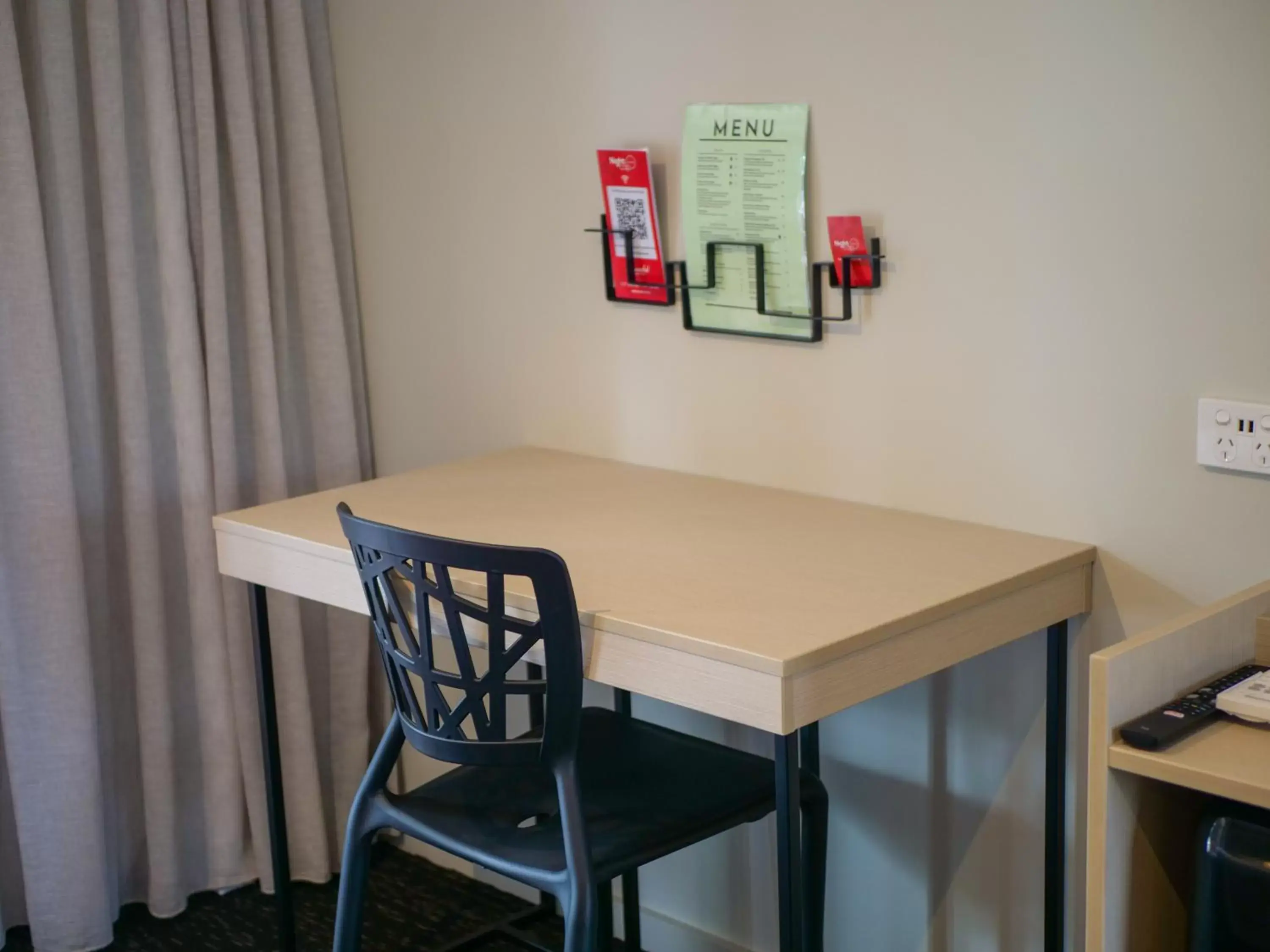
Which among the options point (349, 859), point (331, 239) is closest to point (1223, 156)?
point (349, 859)

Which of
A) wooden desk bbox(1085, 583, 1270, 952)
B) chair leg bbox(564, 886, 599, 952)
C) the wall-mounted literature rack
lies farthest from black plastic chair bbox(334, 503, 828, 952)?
the wall-mounted literature rack

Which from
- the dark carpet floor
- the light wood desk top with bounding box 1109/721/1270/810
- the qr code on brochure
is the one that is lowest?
the dark carpet floor

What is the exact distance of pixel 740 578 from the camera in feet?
6.35

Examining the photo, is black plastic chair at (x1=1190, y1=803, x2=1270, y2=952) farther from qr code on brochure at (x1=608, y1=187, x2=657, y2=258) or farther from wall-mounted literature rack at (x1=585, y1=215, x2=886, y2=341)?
qr code on brochure at (x1=608, y1=187, x2=657, y2=258)

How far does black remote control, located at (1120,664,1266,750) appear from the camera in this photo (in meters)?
1.50

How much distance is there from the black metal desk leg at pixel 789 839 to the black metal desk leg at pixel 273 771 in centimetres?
102

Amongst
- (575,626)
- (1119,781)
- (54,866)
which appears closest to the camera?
(1119,781)

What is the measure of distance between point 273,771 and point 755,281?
3.72 feet

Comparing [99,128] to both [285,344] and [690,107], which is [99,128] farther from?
[690,107]

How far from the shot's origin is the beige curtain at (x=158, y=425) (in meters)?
2.62

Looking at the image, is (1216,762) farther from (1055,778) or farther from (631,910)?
(631,910)

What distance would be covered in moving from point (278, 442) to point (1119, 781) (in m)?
1.81

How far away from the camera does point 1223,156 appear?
1819 mm

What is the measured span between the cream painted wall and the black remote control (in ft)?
1.02
